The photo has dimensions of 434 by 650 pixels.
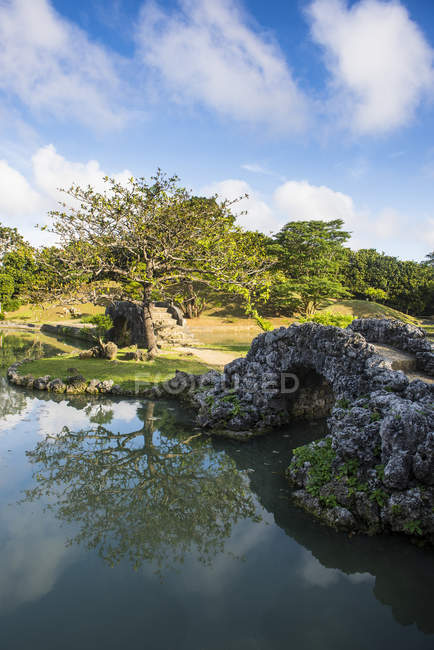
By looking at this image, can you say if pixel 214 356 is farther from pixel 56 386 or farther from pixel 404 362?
pixel 404 362

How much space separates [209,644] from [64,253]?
15017 mm

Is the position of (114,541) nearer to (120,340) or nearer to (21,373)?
(21,373)

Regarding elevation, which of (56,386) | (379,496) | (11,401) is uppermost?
(379,496)

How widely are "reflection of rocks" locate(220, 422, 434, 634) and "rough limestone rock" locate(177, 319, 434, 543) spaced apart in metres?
0.24

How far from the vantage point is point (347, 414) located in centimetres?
680

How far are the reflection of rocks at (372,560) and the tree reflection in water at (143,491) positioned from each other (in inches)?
22.9

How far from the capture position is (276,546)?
545 cm

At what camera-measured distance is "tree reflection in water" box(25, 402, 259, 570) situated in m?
5.47

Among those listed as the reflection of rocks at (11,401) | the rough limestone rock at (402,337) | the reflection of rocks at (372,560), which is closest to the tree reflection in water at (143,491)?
the reflection of rocks at (372,560)

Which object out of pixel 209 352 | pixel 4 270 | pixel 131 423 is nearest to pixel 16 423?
pixel 131 423

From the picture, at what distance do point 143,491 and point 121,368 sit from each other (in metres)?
9.20

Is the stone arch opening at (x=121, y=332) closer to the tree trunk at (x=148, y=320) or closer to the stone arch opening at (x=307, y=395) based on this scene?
the tree trunk at (x=148, y=320)

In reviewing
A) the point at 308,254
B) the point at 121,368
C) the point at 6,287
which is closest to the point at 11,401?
the point at 121,368

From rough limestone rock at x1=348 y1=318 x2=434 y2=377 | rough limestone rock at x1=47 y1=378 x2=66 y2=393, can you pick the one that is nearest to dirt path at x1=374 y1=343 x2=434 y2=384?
rough limestone rock at x1=348 y1=318 x2=434 y2=377
